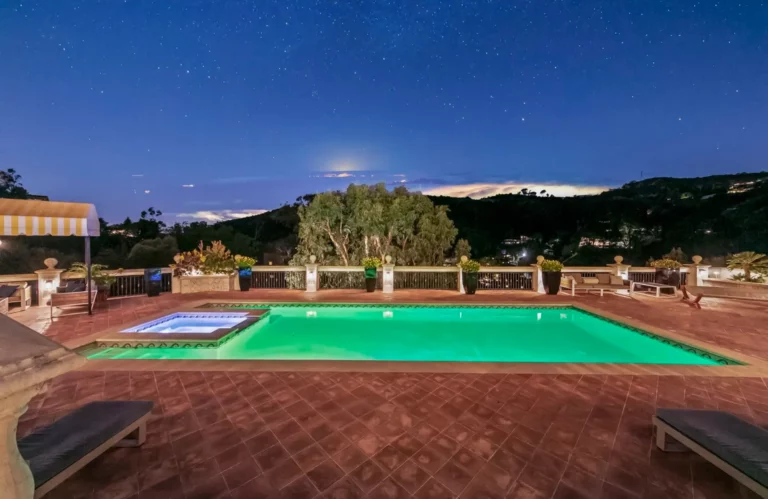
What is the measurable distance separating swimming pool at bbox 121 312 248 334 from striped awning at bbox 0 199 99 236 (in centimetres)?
243

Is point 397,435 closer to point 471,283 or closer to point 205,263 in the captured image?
point 471,283

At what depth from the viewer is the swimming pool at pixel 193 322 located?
8148 mm

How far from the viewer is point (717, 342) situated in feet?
21.1

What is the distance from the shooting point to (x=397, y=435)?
3354 mm

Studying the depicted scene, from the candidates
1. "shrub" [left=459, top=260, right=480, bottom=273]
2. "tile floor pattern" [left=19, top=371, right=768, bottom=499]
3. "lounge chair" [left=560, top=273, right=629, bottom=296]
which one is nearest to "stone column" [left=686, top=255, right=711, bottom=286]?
"lounge chair" [left=560, top=273, right=629, bottom=296]

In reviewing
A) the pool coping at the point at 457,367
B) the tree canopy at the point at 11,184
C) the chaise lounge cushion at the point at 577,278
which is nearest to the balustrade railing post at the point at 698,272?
the chaise lounge cushion at the point at 577,278

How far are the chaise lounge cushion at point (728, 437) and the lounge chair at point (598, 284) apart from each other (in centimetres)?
958

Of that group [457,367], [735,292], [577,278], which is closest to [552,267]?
[577,278]

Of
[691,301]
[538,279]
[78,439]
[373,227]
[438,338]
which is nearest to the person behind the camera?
[78,439]

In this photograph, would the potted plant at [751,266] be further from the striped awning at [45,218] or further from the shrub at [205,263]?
the striped awning at [45,218]

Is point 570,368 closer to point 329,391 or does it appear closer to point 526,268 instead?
point 329,391

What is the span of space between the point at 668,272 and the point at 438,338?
910 centimetres

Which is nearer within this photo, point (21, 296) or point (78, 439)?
point (78, 439)

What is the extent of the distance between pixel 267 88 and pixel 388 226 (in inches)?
357
